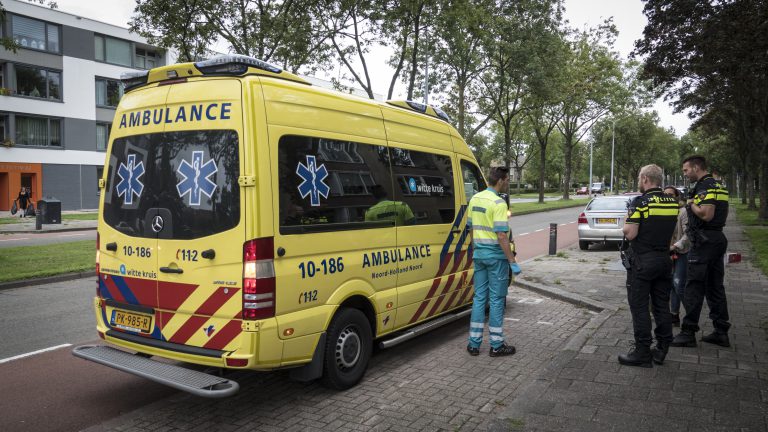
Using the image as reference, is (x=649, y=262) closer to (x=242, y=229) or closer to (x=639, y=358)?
(x=639, y=358)

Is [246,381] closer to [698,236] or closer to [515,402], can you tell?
[515,402]

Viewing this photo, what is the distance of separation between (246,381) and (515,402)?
2434 mm

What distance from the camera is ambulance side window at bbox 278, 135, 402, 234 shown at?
4.12 m

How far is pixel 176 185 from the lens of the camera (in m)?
4.15

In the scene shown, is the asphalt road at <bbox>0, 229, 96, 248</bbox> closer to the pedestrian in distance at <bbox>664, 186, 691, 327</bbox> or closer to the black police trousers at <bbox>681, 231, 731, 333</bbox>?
the pedestrian in distance at <bbox>664, 186, 691, 327</bbox>

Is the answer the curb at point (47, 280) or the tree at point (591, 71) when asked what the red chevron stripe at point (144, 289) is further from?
the tree at point (591, 71)

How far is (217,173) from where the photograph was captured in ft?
13.1

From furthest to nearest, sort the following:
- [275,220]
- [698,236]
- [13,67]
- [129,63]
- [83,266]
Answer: [129,63] → [13,67] → [83,266] → [698,236] → [275,220]

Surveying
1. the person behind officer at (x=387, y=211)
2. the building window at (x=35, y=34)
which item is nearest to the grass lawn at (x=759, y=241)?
the person behind officer at (x=387, y=211)

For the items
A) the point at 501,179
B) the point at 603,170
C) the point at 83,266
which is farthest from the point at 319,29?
the point at 603,170

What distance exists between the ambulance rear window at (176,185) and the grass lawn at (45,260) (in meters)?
6.84

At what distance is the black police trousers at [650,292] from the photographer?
4.91m

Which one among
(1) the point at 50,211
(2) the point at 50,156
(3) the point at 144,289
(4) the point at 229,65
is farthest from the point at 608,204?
(2) the point at 50,156

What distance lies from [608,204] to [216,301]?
13510mm
